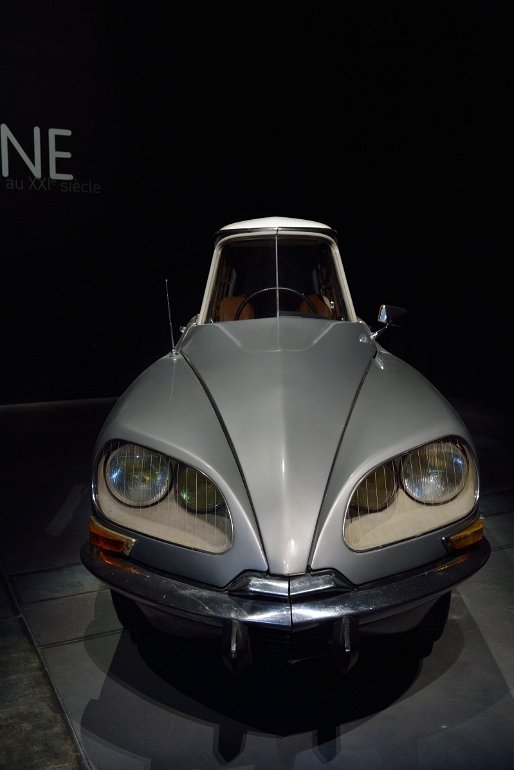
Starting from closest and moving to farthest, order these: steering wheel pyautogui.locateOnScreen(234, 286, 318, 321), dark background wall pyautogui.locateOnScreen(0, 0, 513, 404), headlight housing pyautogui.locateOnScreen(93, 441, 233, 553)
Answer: headlight housing pyautogui.locateOnScreen(93, 441, 233, 553) → steering wheel pyautogui.locateOnScreen(234, 286, 318, 321) → dark background wall pyautogui.locateOnScreen(0, 0, 513, 404)

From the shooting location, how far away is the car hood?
5.65 ft

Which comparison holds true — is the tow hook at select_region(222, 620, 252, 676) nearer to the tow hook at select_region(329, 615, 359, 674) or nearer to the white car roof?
the tow hook at select_region(329, 615, 359, 674)

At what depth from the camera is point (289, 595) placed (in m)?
1.65

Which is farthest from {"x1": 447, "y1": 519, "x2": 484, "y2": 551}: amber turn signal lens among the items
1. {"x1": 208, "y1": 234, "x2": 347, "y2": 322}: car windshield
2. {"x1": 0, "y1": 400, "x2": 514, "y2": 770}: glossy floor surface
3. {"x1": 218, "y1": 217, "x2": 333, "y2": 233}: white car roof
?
{"x1": 218, "y1": 217, "x2": 333, "y2": 233}: white car roof

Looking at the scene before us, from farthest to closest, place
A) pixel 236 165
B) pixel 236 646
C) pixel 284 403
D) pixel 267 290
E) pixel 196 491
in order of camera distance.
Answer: pixel 236 165 < pixel 267 290 < pixel 284 403 < pixel 196 491 < pixel 236 646

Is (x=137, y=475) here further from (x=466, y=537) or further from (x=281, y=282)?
(x=281, y=282)

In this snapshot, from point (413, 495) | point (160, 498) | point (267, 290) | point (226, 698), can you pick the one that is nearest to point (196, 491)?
point (160, 498)

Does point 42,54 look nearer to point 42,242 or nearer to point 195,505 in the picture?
point 42,242

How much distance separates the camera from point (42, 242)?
632 centimetres

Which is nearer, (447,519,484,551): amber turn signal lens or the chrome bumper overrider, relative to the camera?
the chrome bumper overrider

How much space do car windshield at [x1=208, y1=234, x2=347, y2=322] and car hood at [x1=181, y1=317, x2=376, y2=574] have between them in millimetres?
420

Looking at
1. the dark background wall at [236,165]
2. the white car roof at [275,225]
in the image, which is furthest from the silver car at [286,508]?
the dark background wall at [236,165]

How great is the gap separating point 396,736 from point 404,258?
19.4 feet

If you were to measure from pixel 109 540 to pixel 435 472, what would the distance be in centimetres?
91
